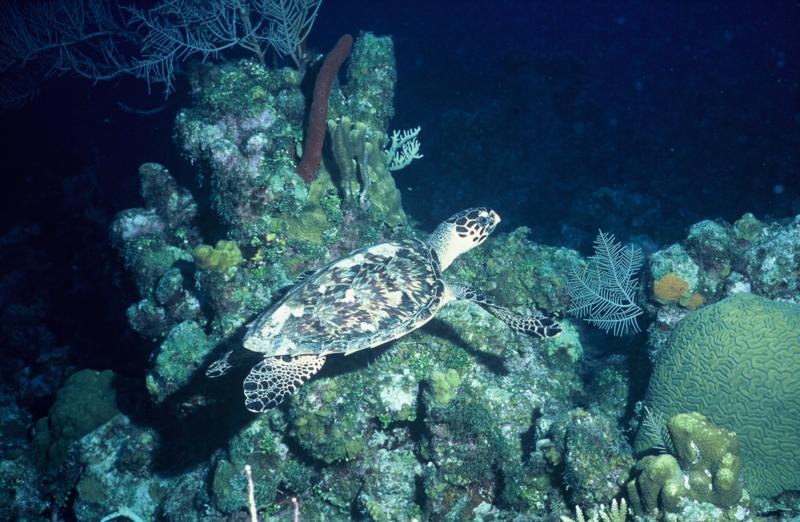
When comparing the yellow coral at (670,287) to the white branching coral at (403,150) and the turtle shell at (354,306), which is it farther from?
the white branching coral at (403,150)

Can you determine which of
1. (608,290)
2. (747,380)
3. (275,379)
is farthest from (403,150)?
(747,380)

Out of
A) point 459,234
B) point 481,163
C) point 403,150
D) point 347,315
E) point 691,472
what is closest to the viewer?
point 691,472

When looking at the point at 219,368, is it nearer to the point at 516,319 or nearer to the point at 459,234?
the point at 516,319

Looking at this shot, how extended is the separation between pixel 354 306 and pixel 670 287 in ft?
16.2

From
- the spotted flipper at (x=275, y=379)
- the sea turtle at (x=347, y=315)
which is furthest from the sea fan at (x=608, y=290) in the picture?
the spotted flipper at (x=275, y=379)

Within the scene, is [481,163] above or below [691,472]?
below

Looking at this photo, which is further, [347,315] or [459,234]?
[459,234]

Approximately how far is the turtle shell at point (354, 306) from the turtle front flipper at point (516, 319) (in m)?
0.31

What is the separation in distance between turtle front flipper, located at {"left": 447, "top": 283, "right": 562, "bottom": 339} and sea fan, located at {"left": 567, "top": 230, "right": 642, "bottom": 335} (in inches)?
81.2

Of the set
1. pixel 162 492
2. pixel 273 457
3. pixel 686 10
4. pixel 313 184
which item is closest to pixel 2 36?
pixel 313 184

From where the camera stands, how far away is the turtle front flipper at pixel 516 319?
4.77 metres

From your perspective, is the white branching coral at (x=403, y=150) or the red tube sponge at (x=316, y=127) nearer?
the red tube sponge at (x=316, y=127)

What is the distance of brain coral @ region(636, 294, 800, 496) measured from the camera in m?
4.41

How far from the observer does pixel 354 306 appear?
4.67 meters
